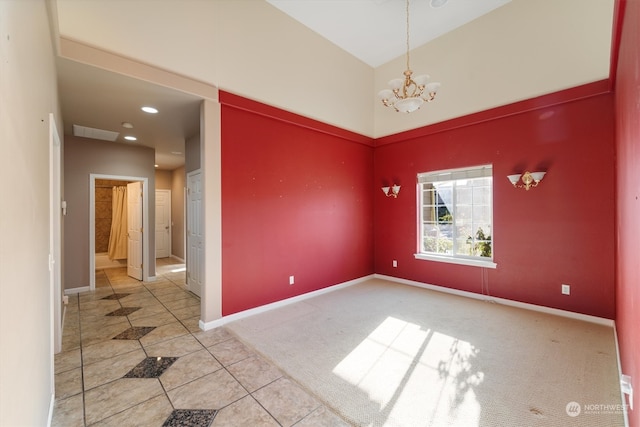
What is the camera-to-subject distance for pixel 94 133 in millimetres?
4609

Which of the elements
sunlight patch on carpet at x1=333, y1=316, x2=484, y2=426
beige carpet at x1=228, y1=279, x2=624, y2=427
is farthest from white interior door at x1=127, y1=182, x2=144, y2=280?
sunlight patch on carpet at x1=333, y1=316, x2=484, y2=426

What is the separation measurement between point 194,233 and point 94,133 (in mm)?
2494

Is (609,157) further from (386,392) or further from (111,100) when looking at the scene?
(111,100)

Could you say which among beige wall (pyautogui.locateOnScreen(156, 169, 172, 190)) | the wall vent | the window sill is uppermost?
the wall vent

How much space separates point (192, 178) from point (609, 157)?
594 centimetres

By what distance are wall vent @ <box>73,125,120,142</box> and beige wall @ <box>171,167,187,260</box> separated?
2.73 metres

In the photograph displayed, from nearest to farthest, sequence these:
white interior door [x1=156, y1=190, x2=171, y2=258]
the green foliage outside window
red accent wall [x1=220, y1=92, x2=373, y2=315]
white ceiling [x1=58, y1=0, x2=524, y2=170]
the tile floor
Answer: the tile floor < white ceiling [x1=58, y1=0, x2=524, y2=170] < red accent wall [x1=220, y1=92, x2=373, y2=315] < the green foliage outside window < white interior door [x1=156, y1=190, x2=171, y2=258]

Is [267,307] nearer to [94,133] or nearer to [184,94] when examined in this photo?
[184,94]

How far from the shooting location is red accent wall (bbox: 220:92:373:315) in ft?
11.6

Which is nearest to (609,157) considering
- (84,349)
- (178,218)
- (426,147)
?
(426,147)

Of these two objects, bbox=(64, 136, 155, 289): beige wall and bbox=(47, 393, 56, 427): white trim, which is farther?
bbox=(64, 136, 155, 289): beige wall

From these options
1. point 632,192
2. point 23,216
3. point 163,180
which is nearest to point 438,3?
point 632,192

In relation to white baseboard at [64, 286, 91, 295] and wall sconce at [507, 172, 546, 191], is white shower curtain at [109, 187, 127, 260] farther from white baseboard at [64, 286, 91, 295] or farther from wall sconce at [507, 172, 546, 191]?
wall sconce at [507, 172, 546, 191]

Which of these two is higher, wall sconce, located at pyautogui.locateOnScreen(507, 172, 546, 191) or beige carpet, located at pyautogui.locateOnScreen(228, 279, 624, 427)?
wall sconce, located at pyautogui.locateOnScreen(507, 172, 546, 191)
